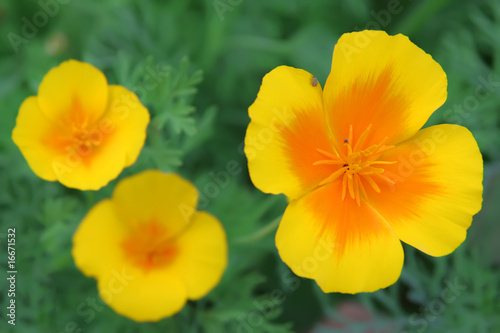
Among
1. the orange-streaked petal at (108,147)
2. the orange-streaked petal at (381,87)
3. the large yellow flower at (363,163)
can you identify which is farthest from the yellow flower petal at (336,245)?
the orange-streaked petal at (108,147)

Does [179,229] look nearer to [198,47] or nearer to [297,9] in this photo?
[198,47]

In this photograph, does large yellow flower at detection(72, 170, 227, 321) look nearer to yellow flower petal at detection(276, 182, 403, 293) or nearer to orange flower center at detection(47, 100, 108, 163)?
orange flower center at detection(47, 100, 108, 163)

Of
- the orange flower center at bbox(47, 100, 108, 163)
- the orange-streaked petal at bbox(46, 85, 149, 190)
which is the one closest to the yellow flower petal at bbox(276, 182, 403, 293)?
the orange-streaked petal at bbox(46, 85, 149, 190)

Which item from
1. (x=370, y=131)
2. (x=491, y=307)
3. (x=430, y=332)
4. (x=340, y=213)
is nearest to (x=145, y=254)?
(x=340, y=213)

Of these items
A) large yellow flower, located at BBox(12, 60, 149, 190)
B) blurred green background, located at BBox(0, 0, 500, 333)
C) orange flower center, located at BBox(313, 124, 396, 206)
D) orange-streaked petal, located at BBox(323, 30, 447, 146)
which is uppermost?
orange-streaked petal, located at BBox(323, 30, 447, 146)

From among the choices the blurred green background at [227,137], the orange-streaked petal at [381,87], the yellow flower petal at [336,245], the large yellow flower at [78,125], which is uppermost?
the orange-streaked petal at [381,87]

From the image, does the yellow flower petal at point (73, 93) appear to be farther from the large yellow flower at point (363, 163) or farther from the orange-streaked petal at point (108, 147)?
the large yellow flower at point (363, 163)
